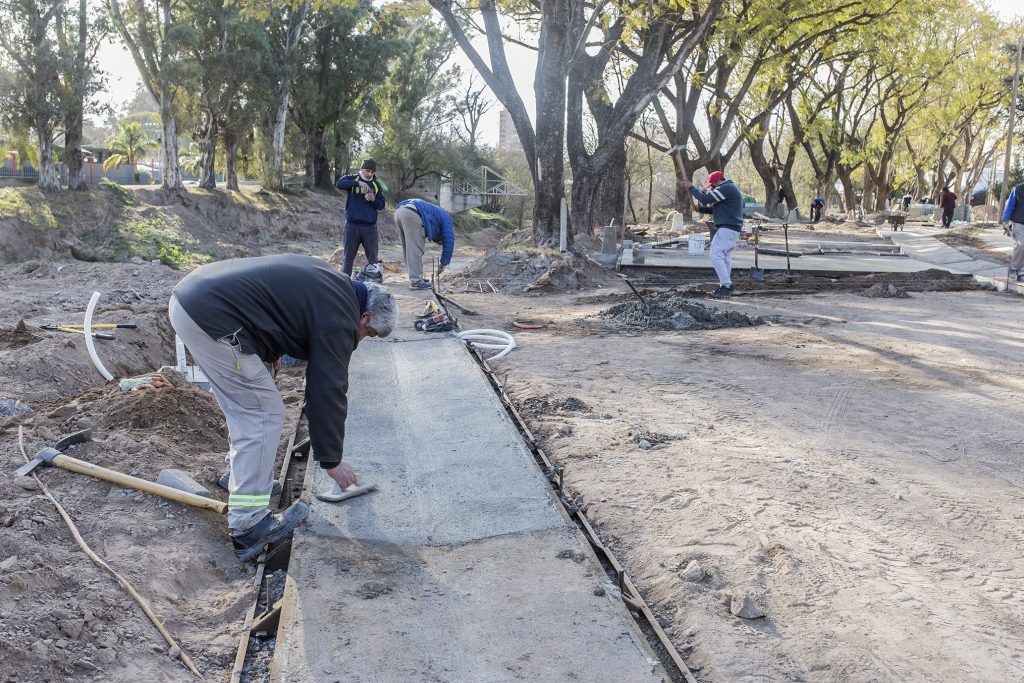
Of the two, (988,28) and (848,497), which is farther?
(988,28)

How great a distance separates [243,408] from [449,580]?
4.09 feet

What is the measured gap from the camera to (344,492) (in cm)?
481

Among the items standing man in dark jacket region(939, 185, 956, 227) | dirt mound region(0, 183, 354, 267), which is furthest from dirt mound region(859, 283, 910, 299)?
standing man in dark jacket region(939, 185, 956, 227)

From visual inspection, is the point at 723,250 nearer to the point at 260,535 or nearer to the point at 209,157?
the point at 260,535

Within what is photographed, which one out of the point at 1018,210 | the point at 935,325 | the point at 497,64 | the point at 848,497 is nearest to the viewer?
the point at 848,497

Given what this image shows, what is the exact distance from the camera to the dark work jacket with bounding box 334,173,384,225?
11.9 m

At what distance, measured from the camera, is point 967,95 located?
3912cm

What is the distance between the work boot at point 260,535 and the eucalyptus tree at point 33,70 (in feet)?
57.9

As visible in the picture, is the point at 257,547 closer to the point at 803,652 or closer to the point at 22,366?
the point at 803,652

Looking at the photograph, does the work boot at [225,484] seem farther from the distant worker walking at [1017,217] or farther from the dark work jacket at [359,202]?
the distant worker walking at [1017,217]

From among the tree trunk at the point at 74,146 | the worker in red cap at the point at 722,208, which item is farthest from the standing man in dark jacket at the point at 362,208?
the tree trunk at the point at 74,146

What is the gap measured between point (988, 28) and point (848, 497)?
40.1 m

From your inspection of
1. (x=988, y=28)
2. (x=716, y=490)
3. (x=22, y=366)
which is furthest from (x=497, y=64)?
(x=988, y=28)

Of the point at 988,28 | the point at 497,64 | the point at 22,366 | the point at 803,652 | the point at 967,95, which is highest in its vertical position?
the point at 988,28
